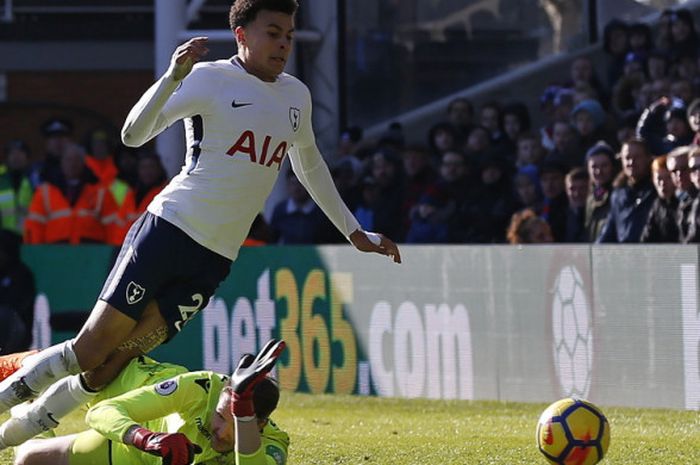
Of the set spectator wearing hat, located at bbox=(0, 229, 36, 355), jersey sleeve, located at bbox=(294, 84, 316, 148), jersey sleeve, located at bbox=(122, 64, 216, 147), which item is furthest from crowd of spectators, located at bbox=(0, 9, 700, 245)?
jersey sleeve, located at bbox=(122, 64, 216, 147)

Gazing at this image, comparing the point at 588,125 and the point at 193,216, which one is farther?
the point at 588,125

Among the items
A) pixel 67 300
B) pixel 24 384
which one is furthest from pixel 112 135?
pixel 24 384

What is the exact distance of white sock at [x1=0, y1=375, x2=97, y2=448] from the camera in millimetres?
7574

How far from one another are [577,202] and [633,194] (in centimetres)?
110

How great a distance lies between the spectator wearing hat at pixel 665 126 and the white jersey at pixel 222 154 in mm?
7113

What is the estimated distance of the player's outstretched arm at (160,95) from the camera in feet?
22.7

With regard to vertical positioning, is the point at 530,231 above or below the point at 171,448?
above

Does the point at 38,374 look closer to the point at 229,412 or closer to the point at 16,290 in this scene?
the point at 229,412

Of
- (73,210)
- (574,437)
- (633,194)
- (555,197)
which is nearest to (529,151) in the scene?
(555,197)

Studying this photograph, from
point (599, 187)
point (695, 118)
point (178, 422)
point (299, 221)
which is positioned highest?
point (695, 118)

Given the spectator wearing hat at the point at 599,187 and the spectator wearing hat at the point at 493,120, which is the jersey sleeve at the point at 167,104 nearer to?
the spectator wearing hat at the point at 599,187

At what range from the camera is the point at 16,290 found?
54.8ft

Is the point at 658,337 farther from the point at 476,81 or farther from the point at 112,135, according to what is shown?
the point at 112,135

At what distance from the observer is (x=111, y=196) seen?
16562 mm
